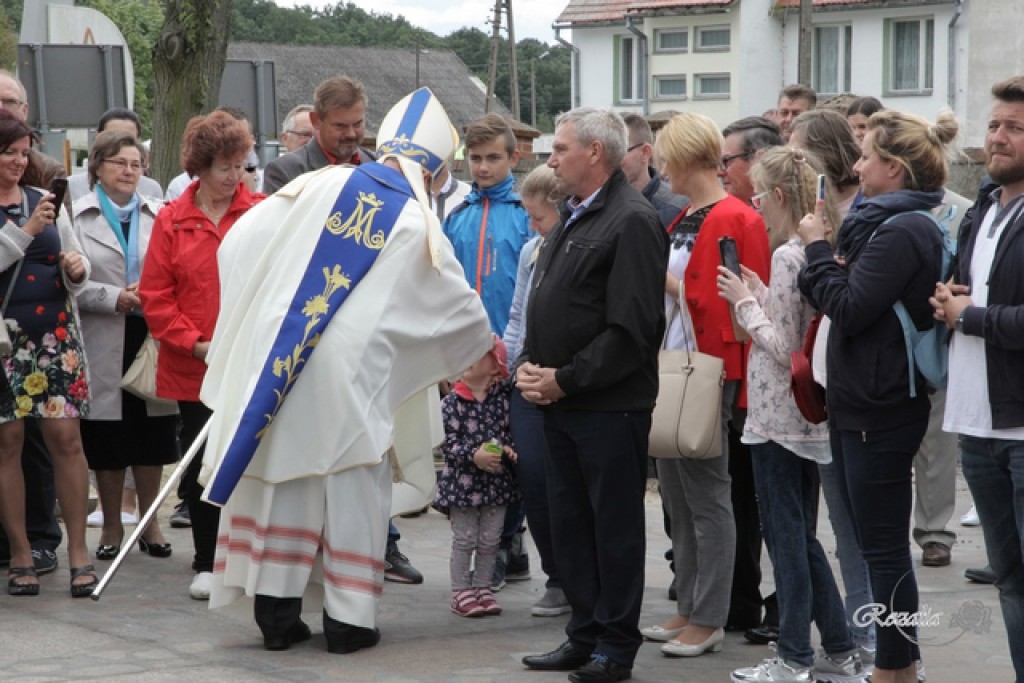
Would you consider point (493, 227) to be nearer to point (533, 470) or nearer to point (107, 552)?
point (533, 470)

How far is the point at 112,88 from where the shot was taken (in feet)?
33.9

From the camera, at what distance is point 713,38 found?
4544cm

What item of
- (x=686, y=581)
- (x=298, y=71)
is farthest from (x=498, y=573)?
(x=298, y=71)

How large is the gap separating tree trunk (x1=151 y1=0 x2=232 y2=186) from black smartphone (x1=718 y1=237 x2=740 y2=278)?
23.5ft

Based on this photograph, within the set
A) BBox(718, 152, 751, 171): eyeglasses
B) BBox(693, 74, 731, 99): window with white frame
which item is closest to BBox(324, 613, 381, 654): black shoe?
BBox(718, 152, 751, 171): eyeglasses

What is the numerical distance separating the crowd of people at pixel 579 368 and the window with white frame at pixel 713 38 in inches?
1549

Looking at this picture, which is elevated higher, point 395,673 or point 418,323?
point 418,323

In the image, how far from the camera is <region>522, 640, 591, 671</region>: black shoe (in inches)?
219

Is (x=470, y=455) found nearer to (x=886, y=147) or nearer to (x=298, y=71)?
(x=886, y=147)

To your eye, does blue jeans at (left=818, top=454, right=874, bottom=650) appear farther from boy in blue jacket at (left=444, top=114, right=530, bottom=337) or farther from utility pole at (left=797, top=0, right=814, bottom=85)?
utility pole at (left=797, top=0, right=814, bottom=85)

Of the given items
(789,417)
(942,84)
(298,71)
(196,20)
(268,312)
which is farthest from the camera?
(298,71)

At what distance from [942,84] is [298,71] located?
3870 cm

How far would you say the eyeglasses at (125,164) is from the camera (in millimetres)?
7422

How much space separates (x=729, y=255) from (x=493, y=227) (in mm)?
2015
